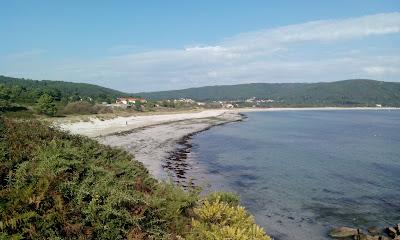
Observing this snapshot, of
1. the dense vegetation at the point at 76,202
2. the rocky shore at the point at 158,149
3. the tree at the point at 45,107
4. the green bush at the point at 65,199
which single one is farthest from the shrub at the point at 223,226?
the tree at the point at 45,107

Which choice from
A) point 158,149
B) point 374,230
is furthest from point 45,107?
point 374,230

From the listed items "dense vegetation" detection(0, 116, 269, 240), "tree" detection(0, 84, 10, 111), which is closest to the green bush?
"dense vegetation" detection(0, 116, 269, 240)

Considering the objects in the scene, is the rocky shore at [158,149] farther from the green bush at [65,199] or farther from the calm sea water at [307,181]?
the green bush at [65,199]

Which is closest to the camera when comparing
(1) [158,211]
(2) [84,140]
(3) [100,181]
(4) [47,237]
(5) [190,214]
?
(4) [47,237]

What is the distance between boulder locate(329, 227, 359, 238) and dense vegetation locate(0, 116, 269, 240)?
13.5 metres

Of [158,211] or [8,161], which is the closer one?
[8,161]

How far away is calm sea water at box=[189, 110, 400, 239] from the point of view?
27.0 metres

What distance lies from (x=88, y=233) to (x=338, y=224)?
836 inches

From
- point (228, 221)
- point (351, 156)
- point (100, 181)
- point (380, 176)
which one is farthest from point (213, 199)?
point (351, 156)

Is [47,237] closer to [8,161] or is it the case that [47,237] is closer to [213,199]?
[8,161]

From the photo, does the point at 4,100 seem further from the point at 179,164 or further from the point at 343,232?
the point at 179,164

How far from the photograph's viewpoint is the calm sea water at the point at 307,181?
27.0 m

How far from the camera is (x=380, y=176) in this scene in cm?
4316

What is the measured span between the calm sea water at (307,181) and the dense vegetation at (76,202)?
12974mm
